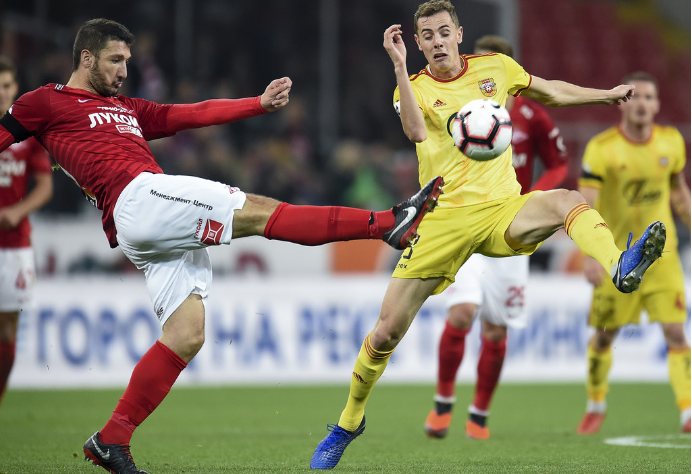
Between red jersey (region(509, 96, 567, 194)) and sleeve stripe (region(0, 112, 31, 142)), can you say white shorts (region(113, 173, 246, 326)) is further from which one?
red jersey (region(509, 96, 567, 194))

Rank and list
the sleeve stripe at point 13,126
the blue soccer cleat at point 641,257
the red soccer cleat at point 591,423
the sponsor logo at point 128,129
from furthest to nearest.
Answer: the red soccer cleat at point 591,423 < the sponsor logo at point 128,129 < the sleeve stripe at point 13,126 < the blue soccer cleat at point 641,257

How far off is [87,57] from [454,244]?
6.74 feet

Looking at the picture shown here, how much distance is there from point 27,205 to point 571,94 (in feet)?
12.7

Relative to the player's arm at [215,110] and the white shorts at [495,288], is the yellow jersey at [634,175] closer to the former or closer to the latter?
the white shorts at [495,288]

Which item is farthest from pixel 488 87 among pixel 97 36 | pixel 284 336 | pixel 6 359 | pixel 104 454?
pixel 284 336

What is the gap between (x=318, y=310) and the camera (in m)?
10.5

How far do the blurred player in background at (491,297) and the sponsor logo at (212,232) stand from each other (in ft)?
8.70

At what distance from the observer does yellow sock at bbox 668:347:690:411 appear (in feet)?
20.6

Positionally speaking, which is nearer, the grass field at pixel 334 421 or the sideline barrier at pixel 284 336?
the grass field at pixel 334 421

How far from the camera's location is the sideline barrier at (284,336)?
10.0m

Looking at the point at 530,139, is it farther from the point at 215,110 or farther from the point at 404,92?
the point at 215,110

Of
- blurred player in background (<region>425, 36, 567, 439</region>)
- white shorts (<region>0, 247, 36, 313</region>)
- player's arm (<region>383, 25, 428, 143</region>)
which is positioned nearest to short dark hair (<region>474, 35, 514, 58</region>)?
blurred player in background (<region>425, 36, 567, 439</region>)

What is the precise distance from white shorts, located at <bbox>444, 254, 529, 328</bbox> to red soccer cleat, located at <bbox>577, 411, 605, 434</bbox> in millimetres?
901

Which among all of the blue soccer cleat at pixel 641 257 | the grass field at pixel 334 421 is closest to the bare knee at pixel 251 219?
the grass field at pixel 334 421
